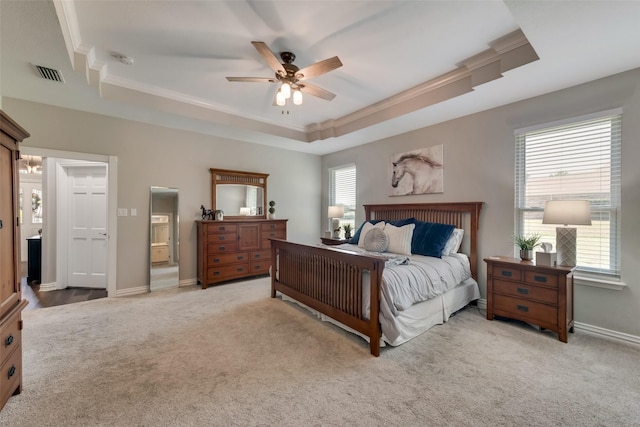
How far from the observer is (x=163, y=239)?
4363mm

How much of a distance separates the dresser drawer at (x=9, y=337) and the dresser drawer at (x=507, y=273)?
406 cm

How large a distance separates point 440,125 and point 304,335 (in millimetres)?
3483

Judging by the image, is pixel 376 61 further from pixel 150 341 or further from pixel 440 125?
pixel 150 341

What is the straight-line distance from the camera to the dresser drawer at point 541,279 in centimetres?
257

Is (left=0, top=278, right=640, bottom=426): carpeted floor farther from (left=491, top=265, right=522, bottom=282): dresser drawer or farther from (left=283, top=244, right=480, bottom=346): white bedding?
(left=491, top=265, right=522, bottom=282): dresser drawer

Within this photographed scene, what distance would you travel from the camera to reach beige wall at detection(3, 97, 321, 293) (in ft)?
11.6

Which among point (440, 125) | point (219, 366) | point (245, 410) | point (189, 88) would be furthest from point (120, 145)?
point (440, 125)

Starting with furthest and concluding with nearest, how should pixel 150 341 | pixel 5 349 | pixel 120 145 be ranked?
pixel 120 145
pixel 150 341
pixel 5 349

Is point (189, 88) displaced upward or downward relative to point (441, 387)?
upward

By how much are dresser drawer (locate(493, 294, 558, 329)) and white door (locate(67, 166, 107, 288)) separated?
575 centimetres

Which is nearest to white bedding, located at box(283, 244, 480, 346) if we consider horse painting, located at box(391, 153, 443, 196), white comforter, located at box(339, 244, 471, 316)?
white comforter, located at box(339, 244, 471, 316)

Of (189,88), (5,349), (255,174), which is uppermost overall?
(189,88)

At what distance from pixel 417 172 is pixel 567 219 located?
2051mm

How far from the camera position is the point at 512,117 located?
3.29 m
